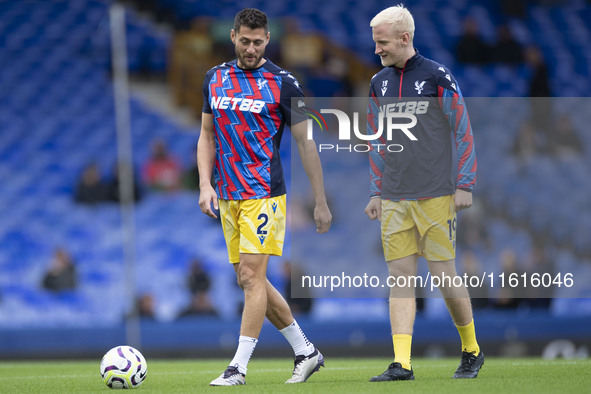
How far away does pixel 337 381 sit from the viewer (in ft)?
17.9

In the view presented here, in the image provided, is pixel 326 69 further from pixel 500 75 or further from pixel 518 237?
pixel 518 237

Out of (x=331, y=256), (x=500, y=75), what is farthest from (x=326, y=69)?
(x=331, y=256)

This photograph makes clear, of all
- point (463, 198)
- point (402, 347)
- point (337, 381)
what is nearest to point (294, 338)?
point (337, 381)

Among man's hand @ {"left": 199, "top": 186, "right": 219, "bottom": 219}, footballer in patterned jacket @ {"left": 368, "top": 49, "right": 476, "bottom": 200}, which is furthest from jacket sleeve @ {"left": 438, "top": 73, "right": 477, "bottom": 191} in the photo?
man's hand @ {"left": 199, "top": 186, "right": 219, "bottom": 219}

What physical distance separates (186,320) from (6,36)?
23.4 ft

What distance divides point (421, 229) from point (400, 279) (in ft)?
0.99

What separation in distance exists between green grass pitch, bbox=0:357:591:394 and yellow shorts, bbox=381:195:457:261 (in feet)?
2.34

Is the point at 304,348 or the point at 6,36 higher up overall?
the point at 6,36

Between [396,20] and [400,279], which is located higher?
[396,20]

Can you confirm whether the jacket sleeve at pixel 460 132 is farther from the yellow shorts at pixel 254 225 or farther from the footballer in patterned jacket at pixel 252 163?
the yellow shorts at pixel 254 225

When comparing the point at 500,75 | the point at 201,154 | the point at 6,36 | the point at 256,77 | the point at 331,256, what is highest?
the point at 6,36

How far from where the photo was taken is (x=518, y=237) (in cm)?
1290

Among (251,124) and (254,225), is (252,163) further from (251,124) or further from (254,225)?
(254,225)

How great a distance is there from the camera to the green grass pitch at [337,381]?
477cm
